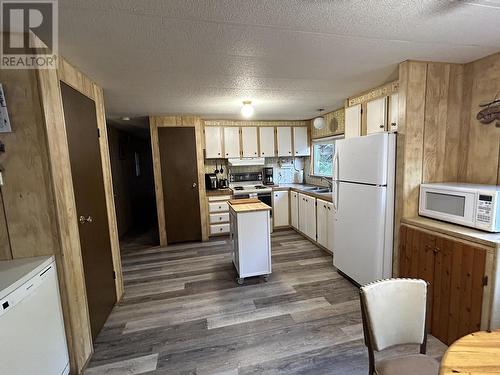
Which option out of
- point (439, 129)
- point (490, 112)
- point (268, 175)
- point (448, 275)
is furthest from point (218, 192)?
point (490, 112)

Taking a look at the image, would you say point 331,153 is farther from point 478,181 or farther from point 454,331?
point 454,331

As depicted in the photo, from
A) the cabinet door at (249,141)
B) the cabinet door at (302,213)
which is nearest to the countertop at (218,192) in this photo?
the cabinet door at (249,141)

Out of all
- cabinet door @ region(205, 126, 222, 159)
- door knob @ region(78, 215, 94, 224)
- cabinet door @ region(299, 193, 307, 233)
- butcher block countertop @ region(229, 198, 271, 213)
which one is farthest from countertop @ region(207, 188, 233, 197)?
door knob @ region(78, 215, 94, 224)

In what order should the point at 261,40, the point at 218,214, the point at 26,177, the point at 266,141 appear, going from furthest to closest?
the point at 266,141 → the point at 218,214 → the point at 261,40 → the point at 26,177

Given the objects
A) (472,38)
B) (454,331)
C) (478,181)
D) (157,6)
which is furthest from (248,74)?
(454,331)

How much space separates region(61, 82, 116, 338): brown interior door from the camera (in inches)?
74.8

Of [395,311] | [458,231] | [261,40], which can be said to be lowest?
[395,311]

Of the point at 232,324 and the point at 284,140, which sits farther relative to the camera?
the point at 284,140

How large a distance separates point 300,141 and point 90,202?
4.07 meters

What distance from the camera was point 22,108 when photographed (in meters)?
1.47

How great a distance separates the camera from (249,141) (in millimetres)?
4926

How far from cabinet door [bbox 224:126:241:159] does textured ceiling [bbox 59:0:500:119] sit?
197 cm

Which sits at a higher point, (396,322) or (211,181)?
(211,181)

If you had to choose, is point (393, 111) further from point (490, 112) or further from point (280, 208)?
point (280, 208)
